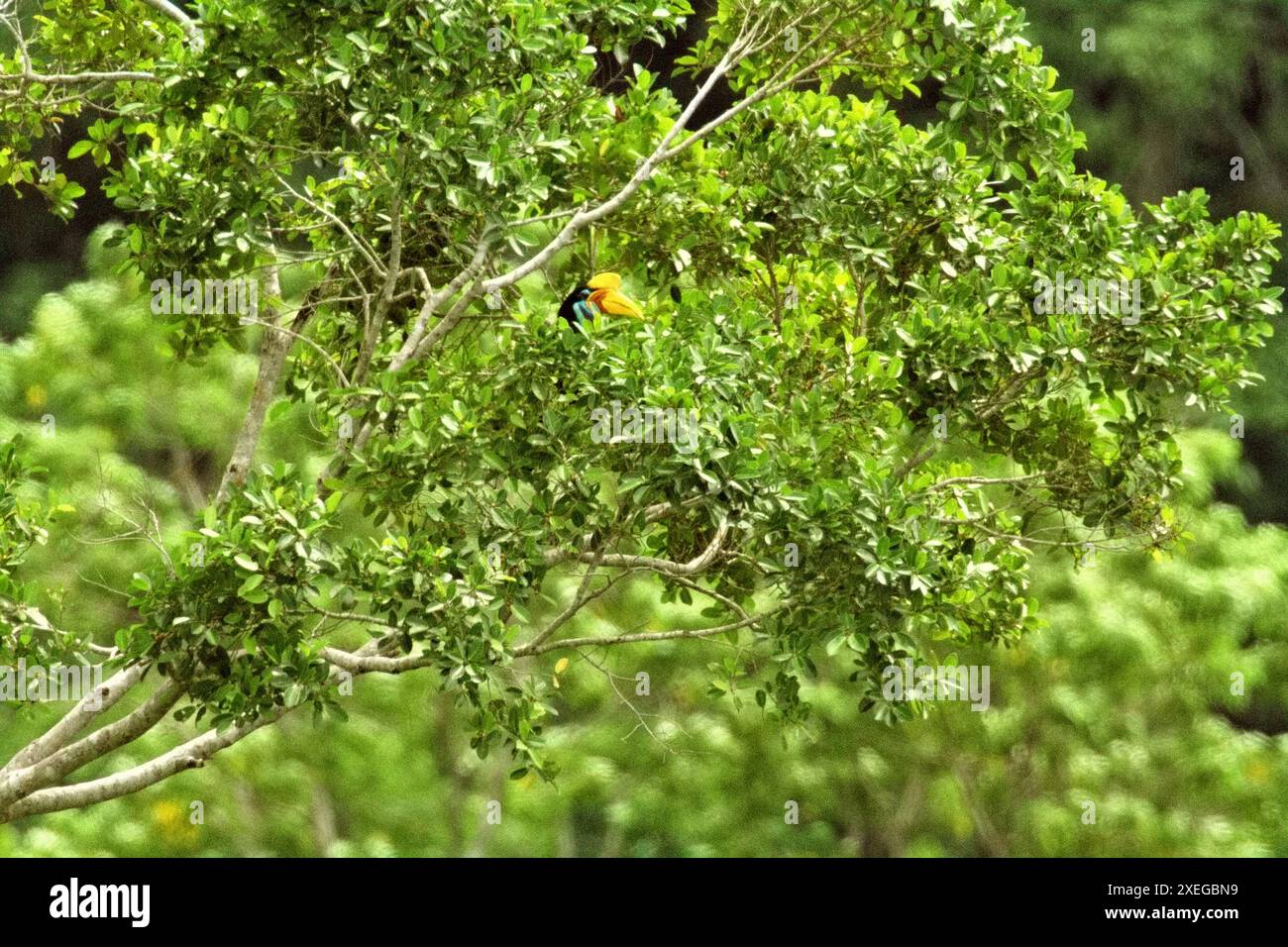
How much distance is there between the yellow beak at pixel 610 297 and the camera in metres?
6.38

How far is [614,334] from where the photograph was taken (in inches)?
229

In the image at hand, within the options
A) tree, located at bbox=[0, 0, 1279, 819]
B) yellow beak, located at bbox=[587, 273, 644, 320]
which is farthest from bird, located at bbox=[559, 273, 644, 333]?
tree, located at bbox=[0, 0, 1279, 819]

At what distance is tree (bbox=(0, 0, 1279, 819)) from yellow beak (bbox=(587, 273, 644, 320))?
0.27 meters

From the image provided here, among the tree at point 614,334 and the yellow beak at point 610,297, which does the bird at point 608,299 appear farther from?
the tree at point 614,334

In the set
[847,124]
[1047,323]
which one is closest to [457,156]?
[847,124]

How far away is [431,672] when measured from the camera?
11.1 m

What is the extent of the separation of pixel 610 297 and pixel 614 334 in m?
0.61

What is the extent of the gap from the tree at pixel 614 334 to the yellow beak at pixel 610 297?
0.27 meters

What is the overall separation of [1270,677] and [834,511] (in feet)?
23.1

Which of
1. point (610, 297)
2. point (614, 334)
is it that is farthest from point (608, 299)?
point (614, 334)

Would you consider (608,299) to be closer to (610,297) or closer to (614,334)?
(610,297)

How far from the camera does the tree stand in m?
5.54

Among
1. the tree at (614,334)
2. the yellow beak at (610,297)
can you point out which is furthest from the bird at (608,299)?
the tree at (614,334)

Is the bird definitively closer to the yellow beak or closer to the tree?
the yellow beak
